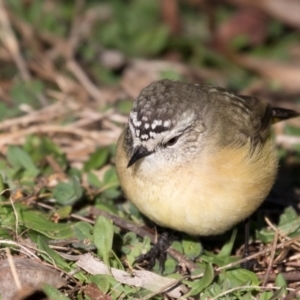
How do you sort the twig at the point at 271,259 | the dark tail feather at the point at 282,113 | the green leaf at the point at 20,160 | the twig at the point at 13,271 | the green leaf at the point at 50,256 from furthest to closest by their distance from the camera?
the dark tail feather at the point at 282,113 < the green leaf at the point at 20,160 < the twig at the point at 271,259 < the green leaf at the point at 50,256 < the twig at the point at 13,271

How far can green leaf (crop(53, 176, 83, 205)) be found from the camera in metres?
5.50

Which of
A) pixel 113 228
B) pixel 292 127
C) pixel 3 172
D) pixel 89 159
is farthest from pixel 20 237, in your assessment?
pixel 292 127

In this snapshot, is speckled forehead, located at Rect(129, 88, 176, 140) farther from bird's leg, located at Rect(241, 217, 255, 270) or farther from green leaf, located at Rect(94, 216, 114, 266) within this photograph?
bird's leg, located at Rect(241, 217, 255, 270)

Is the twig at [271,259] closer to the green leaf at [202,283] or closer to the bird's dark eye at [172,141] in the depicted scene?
the green leaf at [202,283]

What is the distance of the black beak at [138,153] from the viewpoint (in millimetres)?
4711

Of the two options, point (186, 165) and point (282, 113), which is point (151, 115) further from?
point (282, 113)

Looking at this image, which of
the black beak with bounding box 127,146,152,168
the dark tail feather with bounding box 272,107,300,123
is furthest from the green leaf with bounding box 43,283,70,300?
the dark tail feather with bounding box 272,107,300,123

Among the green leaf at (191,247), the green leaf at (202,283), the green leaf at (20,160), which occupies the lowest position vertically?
the green leaf at (191,247)

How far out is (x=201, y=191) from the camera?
4.79 metres

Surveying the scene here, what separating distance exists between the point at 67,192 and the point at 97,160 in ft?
2.52

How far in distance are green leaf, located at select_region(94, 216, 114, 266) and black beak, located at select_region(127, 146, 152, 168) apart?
0.42 meters

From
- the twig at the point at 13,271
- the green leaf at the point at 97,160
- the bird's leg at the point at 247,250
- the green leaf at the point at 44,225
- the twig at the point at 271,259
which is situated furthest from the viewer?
the green leaf at the point at 97,160

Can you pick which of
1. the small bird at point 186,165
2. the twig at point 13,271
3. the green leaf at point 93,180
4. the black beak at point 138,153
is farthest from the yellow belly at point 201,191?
the twig at point 13,271

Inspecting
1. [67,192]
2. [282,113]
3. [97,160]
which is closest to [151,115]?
[67,192]
